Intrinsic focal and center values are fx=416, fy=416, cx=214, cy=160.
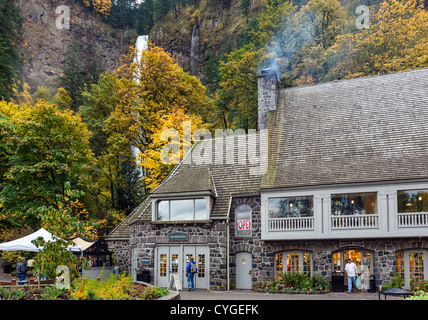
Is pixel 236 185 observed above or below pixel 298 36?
below

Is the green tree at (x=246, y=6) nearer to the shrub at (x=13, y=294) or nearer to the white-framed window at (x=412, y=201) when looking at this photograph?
the white-framed window at (x=412, y=201)

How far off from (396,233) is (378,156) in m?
4.07

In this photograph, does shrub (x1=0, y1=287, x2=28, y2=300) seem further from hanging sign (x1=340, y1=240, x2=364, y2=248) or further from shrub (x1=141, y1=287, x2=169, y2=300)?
hanging sign (x1=340, y1=240, x2=364, y2=248)

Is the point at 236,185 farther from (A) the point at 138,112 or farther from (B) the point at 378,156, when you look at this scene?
(A) the point at 138,112

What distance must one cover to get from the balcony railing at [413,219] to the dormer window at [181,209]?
31.1 ft

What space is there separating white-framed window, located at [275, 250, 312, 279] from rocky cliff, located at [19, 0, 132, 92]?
65.7 meters

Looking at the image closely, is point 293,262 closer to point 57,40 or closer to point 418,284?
point 418,284

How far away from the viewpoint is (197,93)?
39469 mm

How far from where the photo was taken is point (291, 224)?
824 inches

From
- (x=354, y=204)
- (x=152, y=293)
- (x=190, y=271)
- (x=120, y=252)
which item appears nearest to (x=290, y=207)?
(x=354, y=204)

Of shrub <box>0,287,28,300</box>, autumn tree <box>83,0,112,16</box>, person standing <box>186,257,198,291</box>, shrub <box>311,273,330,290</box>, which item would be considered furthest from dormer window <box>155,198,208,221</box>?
autumn tree <box>83,0,112,16</box>

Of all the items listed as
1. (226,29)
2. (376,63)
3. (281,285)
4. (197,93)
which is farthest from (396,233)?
(226,29)

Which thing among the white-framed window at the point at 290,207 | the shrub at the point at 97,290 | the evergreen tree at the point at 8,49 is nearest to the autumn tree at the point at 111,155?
the evergreen tree at the point at 8,49
